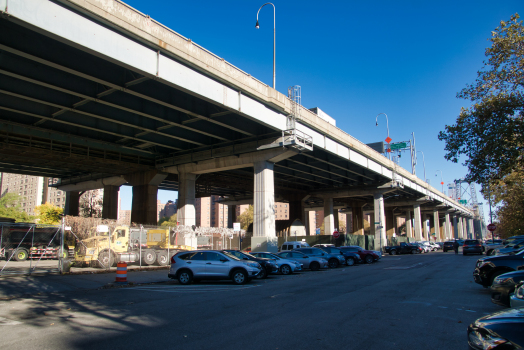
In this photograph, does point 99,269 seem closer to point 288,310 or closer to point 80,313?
point 80,313

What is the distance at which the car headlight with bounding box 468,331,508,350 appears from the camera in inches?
146

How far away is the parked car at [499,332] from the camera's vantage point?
3.61 metres

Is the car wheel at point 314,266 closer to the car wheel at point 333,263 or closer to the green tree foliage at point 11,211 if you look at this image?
the car wheel at point 333,263

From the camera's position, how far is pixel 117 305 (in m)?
10.7

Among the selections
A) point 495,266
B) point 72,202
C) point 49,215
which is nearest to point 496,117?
point 495,266

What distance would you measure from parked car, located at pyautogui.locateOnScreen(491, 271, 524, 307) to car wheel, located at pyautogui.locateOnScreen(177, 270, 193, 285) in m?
11.3

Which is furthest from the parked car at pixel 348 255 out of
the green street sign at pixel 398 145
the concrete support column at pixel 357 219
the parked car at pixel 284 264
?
the concrete support column at pixel 357 219

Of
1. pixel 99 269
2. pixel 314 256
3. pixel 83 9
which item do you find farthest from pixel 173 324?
pixel 314 256

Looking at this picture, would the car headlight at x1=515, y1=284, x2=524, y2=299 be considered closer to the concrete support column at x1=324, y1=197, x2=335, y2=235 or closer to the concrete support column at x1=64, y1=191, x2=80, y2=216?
the concrete support column at x1=324, y1=197, x2=335, y2=235

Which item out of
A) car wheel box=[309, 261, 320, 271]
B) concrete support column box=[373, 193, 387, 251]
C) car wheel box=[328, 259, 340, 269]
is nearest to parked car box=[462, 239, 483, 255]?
concrete support column box=[373, 193, 387, 251]

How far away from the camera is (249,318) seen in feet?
28.1

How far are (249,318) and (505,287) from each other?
18.9 ft

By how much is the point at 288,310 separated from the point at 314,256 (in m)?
16.3

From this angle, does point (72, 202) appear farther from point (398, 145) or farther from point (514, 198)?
point (514, 198)
